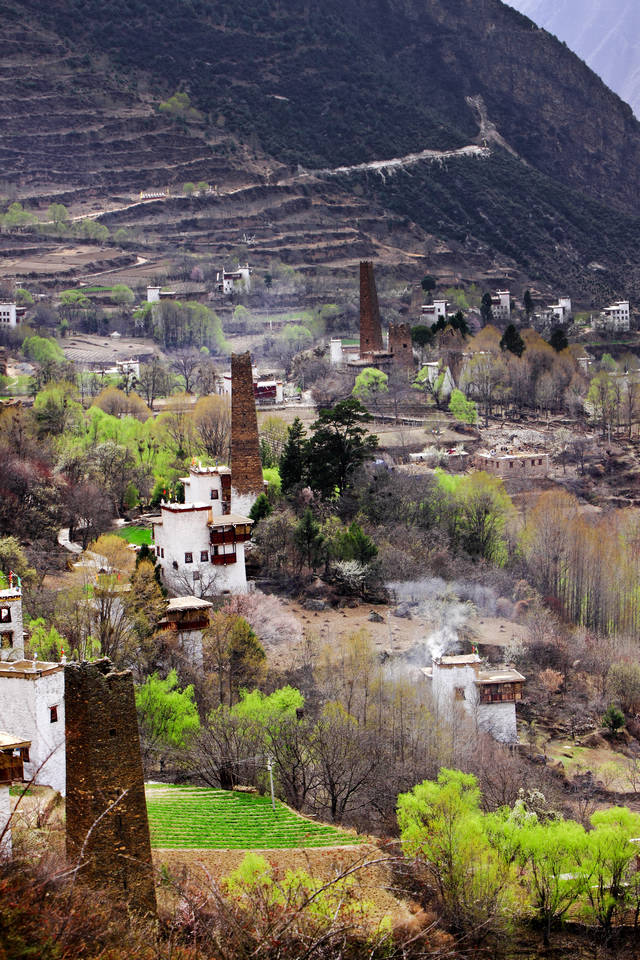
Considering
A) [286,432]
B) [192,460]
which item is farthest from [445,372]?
[192,460]

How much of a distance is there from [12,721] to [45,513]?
19.0 metres

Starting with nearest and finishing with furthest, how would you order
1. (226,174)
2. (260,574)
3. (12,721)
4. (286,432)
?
(12,721)
(260,574)
(286,432)
(226,174)

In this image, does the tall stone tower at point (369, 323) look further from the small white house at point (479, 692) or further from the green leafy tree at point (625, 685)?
the small white house at point (479, 692)

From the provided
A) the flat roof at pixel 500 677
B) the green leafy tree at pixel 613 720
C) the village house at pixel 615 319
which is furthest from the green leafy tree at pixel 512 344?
the green leafy tree at pixel 613 720

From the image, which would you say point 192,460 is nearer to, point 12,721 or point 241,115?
point 12,721

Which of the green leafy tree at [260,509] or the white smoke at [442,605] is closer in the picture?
the white smoke at [442,605]

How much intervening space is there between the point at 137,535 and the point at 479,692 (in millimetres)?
13855

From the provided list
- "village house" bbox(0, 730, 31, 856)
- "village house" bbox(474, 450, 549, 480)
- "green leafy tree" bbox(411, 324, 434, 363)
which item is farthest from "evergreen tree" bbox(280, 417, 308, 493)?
"green leafy tree" bbox(411, 324, 434, 363)

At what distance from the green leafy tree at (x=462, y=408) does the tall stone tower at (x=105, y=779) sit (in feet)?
177

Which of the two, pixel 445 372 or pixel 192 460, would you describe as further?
pixel 445 372

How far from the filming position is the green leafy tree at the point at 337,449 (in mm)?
52250

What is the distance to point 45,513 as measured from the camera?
4834 cm

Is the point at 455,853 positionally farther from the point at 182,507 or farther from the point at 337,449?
the point at 337,449

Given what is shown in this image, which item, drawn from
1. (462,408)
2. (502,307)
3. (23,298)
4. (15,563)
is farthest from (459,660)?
(502,307)
